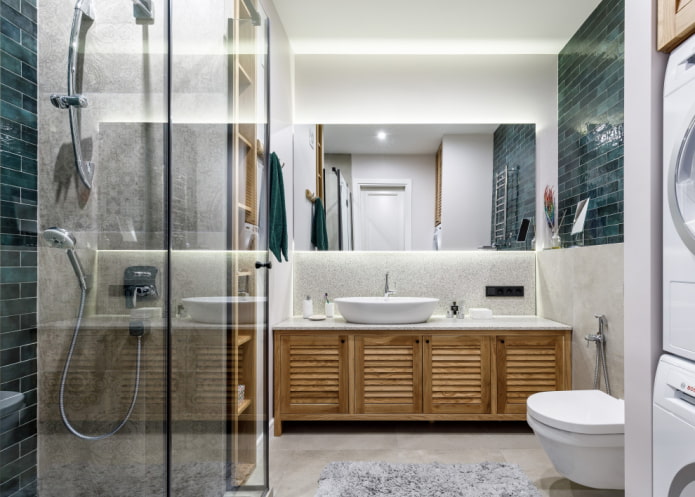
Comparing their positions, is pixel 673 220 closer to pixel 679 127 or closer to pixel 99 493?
pixel 679 127

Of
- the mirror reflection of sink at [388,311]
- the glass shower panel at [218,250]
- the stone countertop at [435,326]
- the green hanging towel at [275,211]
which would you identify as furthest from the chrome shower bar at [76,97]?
the mirror reflection of sink at [388,311]

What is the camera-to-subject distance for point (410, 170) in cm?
341

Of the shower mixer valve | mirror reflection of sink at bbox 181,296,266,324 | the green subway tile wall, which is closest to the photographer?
the green subway tile wall

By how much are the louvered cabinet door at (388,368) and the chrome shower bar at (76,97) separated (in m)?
1.96

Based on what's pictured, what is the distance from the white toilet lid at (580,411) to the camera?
176 cm

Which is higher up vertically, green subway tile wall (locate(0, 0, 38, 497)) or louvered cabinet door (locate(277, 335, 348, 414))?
green subway tile wall (locate(0, 0, 38, 497))

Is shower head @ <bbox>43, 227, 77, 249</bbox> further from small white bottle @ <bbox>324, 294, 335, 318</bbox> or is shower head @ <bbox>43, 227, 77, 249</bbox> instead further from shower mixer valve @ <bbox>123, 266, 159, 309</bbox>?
small white bottle @ <bbox>324, 294, 335, 318</bbox>

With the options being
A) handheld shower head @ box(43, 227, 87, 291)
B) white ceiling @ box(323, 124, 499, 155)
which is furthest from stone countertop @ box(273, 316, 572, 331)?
handheld shower head @ box(43, 227, 87, 291)

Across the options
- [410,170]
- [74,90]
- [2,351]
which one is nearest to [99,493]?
[2,351]

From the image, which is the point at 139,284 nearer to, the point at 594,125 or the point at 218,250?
the point at 218,250

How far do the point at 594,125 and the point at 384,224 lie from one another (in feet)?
4.97

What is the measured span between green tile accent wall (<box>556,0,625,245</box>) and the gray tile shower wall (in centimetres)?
49

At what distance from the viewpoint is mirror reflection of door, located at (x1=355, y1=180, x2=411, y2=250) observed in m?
3.39

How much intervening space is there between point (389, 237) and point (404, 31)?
1471 millimetres
